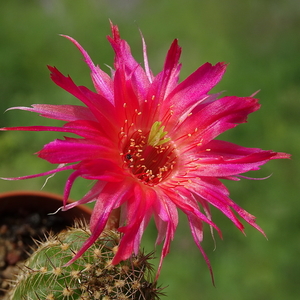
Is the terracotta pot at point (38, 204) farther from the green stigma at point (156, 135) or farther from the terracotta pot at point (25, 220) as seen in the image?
the green stigma at point (156, 135)

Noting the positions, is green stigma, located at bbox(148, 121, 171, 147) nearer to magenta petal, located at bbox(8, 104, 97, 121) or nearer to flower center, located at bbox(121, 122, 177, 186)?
flower center, located at bbox(121, 122, 177, 186)

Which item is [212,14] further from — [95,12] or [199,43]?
[95,12]

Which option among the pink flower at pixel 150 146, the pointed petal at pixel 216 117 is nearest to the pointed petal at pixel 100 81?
the pink flower at pixel 150 146

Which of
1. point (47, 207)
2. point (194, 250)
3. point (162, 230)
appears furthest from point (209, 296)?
point (162, 230)

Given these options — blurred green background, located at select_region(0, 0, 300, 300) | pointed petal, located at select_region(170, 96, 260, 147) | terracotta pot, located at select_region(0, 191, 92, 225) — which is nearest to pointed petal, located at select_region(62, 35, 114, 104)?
pointed petal, located at select_region(170, 96, 260, 147)

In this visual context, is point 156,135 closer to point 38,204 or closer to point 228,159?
point 228,159

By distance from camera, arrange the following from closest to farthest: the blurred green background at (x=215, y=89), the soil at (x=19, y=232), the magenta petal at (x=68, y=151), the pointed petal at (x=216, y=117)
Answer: the magenta petal at (x=68, y=151) → the pointed petal at (x=216, y=117) → the soil at (x=19, y=232) → the blurred green background at (x=215, y=89)

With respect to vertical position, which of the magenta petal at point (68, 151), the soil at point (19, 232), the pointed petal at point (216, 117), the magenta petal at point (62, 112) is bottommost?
the soil at point (19, 232)
